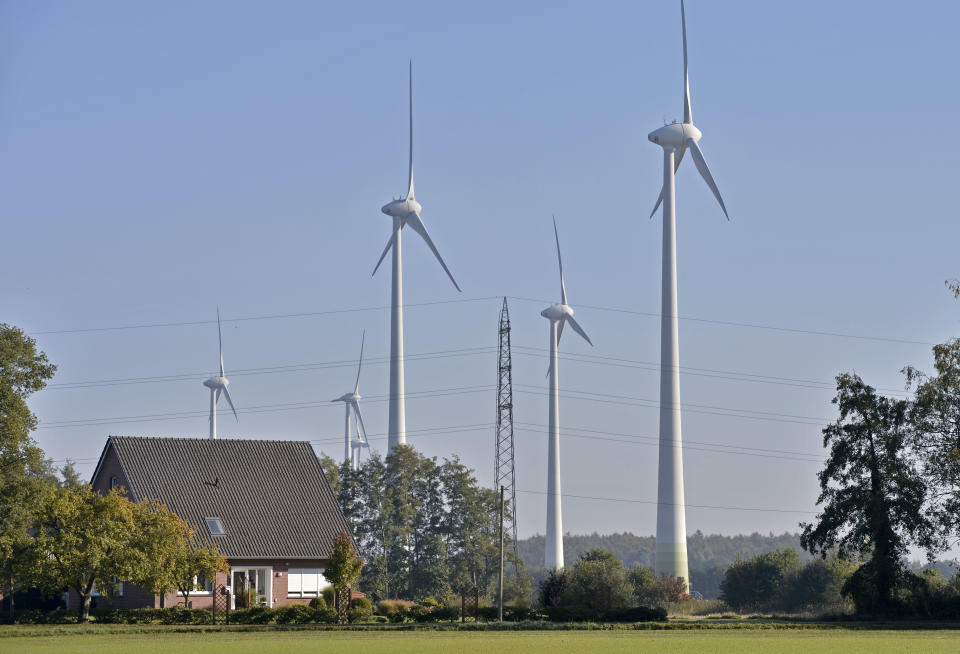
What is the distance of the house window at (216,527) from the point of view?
71.0 meters

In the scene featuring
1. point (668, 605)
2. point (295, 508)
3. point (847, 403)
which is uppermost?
point (847, 403)

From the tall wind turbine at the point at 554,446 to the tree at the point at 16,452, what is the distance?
61533 millimetres

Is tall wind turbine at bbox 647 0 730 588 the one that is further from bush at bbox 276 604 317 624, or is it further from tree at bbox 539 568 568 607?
bush at bbox 276 604 317 624

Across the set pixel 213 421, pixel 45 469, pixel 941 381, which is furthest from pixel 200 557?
pixel 45 469

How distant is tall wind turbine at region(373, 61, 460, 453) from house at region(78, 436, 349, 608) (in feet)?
113

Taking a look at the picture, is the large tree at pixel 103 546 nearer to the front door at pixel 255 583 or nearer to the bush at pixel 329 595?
the front door at pixel 255 583

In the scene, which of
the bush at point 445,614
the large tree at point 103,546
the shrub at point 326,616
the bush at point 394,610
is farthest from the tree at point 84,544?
the bush at point 445,614

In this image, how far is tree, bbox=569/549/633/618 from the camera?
70.4m

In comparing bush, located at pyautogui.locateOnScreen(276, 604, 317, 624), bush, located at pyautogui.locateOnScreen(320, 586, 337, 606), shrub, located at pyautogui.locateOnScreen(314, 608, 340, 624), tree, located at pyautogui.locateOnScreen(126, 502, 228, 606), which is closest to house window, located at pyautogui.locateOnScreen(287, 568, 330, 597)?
bush, located at pyautogui.locateOnScreen(320, 586, 337, 606)

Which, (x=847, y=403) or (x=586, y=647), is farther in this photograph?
(x=847, y=403)

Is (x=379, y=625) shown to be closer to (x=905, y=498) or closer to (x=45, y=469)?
(x=905, y=498)

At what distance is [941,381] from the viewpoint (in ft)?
223

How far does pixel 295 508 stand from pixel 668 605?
89.1 feet

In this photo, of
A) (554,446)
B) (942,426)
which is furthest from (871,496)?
(554,446)
